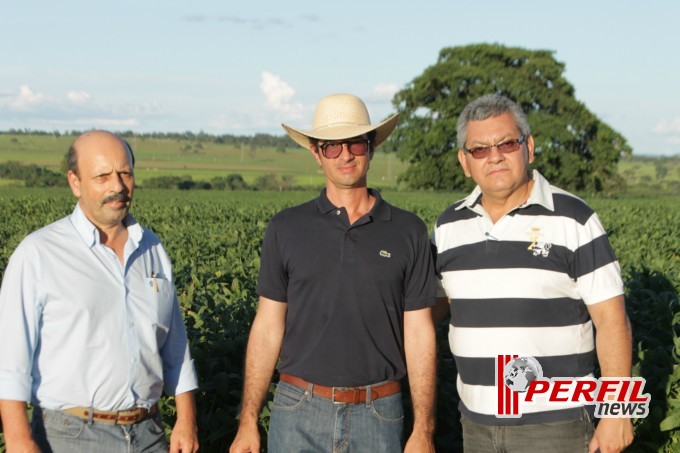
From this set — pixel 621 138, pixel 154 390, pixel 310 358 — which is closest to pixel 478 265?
pixel 310 358

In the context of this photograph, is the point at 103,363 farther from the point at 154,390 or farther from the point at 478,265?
the point at 478,265

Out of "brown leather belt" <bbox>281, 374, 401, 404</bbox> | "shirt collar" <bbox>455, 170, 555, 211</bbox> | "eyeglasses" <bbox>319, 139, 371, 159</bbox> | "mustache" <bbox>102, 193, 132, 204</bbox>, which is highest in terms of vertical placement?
"eyeglasses" <bbox>319, 139, 371, 159</bbox>

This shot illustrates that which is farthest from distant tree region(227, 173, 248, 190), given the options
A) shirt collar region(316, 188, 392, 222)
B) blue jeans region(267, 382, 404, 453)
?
blue jeans region(267, 382, 404, 453)

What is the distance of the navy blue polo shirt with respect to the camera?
11.9ft

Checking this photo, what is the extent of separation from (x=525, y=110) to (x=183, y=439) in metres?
55.9

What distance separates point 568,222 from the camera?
3.61 m

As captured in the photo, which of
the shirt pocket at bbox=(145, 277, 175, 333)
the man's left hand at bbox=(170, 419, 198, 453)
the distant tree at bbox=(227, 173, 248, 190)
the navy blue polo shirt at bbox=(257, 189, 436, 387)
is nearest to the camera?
the shirt pocket at bbox=(145, 277, 175, 333)

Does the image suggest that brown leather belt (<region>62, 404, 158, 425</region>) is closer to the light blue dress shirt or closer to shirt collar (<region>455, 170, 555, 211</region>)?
the light blue dress shirt

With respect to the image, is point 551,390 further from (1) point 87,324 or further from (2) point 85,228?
(2) point 85,228

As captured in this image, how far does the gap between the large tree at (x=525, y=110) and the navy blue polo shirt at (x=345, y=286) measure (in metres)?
50.1

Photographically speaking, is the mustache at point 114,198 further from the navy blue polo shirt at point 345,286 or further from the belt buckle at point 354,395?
the belt buckle at point 354,395

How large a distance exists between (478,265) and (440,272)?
0.25 meters

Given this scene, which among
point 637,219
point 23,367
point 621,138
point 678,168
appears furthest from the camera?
point 678,168

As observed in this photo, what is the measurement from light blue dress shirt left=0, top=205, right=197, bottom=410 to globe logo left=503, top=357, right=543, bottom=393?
5.00 ft
